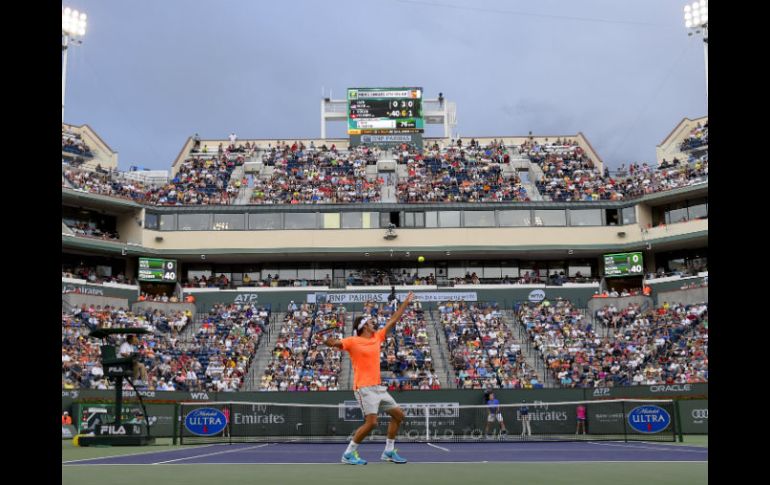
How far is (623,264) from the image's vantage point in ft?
177

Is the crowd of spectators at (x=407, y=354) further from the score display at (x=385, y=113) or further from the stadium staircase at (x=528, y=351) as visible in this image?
the score display at (x=385, y=113)

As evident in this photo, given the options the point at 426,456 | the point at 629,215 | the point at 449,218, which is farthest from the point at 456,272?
the point at 426,456

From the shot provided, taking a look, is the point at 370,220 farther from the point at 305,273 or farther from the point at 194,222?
the point at 194,222

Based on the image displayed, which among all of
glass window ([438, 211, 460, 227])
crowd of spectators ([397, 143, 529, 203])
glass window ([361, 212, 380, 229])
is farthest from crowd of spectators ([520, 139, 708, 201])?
glass window ([361, 212, 380, 229])

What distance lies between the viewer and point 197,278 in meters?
56.5

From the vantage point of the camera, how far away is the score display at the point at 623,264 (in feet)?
175

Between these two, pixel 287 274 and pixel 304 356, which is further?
pixel 287 274

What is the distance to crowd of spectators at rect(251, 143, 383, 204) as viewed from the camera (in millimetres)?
57506

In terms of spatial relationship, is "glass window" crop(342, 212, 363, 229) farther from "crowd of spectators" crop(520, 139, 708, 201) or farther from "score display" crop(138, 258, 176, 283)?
"crowd of spectators" crop(520, 139, 708, 201)

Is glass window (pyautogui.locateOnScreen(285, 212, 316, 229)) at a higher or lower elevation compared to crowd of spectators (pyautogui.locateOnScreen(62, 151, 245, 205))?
lower

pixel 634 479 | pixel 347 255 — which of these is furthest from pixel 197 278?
pixel 634 479

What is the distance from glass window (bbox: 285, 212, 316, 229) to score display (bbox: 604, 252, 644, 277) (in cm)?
2073

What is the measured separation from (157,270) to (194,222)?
4.23 meters

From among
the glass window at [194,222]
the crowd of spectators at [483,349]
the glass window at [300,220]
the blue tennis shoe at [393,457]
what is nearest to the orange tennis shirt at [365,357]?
the blue tennis shoe at [393,457]
